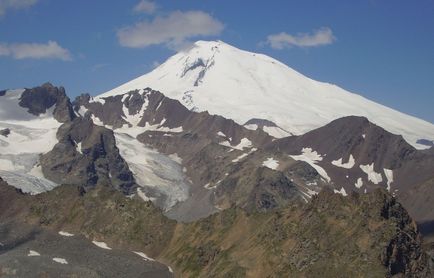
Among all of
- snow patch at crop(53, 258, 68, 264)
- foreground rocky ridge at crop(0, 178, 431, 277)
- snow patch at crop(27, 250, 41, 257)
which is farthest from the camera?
snow patch at crop(27, 250, 41, 257)

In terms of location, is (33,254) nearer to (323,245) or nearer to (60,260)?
(60,260)

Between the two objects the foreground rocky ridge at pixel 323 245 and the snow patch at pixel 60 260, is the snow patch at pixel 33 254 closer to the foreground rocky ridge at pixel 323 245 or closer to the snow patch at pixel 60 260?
the snow patch at pixel 60 260

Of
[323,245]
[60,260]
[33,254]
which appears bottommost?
[33,254]

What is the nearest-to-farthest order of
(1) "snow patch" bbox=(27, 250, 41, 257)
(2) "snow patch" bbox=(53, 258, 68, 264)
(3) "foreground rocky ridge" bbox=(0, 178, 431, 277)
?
(3) "foreground rocky ridge" bbox=(0, 178, 431, 277) → (2) "snow patch" bbox=(53, 258, 68, 264) → (1) "snow patch" bbox=(27, 250, 41, 257)

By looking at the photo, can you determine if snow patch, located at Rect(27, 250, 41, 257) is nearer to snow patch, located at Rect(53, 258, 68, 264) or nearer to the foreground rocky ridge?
snow patch, located at Rect(53, 258, 68, 264)

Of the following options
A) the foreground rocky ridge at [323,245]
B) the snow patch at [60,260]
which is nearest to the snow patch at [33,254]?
the snow patch at [60,260]

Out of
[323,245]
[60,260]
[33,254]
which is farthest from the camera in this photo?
[33,254]

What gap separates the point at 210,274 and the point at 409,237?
4348 centimetres

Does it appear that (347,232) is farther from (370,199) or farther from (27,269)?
(27,269)

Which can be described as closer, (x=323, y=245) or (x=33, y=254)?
(x=323, y=245)

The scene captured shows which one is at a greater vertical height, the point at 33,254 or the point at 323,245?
the point at 323,245

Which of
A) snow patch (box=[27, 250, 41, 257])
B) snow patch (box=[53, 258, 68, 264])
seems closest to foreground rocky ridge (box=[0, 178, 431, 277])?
snow patch (box=[53, 258, 68, 264])

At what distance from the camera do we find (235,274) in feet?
532

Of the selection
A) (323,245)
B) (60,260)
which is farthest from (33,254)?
(323,245)
